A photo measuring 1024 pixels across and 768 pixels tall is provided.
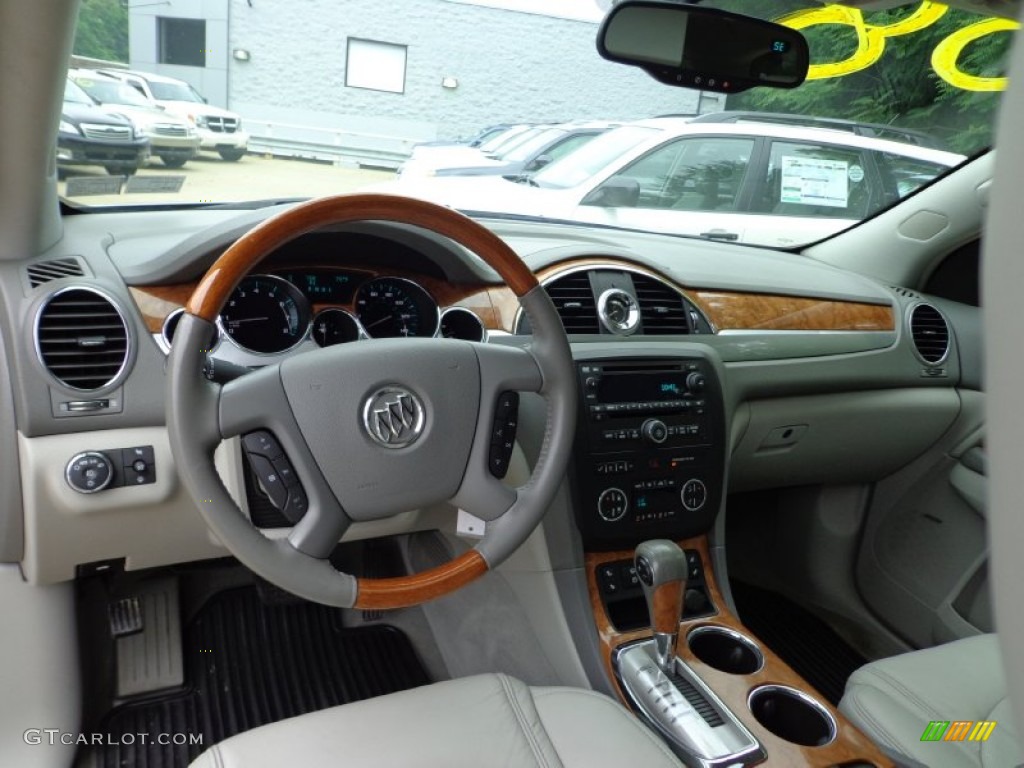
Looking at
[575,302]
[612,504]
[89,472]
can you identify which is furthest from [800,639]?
[89,472]

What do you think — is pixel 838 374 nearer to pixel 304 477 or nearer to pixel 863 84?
pixel 863 84

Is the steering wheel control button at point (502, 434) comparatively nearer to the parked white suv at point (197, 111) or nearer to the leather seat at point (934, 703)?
the leather seat at point (934, 703)

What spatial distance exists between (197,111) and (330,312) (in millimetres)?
666

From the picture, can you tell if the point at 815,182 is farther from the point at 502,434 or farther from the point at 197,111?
the point at 197,111

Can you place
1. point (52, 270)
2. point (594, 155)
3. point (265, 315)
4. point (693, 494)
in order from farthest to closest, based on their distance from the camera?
point (594, 155) < point (693, 494) < point (265, 315) < point (52, 270)

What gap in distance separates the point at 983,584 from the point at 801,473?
598 mm

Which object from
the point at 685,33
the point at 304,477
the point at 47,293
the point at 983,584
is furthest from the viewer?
the point at 983,584

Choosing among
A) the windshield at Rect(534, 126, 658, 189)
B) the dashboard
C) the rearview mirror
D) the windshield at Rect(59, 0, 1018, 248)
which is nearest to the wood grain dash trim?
the dashboard

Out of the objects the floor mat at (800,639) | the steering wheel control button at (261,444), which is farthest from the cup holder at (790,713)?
the steering wheel control button at (261,444)

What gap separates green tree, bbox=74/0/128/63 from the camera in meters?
1.50

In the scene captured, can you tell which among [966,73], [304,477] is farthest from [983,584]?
[304,477]

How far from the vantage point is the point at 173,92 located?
1939 millimetres

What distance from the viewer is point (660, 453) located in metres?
1.99

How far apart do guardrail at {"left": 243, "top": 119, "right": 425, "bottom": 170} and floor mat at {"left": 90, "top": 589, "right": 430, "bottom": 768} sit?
126 cm
